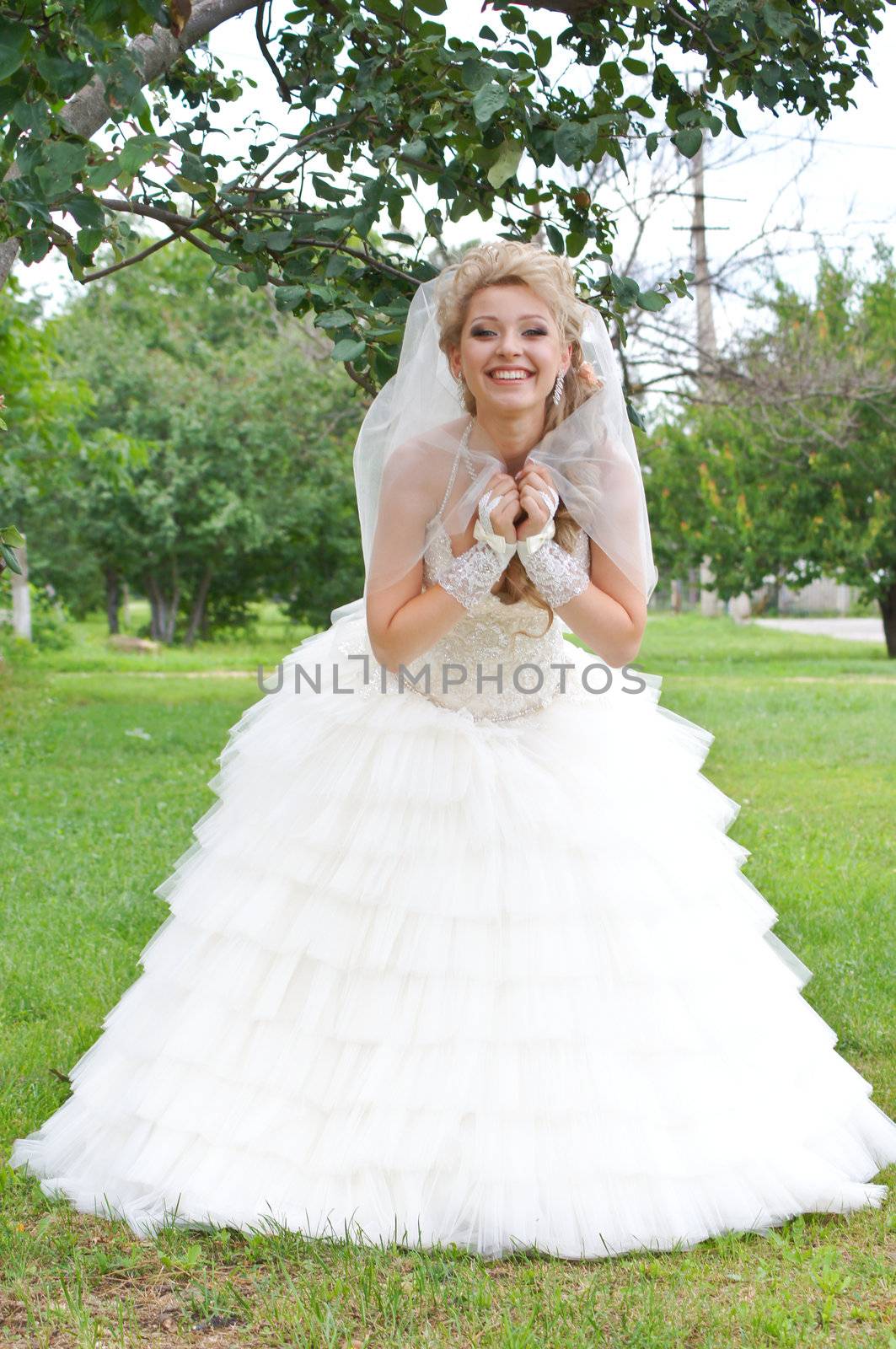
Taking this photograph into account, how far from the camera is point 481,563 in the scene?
9.95ft

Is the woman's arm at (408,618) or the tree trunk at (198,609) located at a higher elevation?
the woman's arm at (408,618)

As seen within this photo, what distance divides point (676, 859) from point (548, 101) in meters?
2.29

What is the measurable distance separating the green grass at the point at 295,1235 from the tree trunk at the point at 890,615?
9.20 m

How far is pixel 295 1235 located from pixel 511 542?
1.60m

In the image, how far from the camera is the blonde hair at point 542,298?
126 inches

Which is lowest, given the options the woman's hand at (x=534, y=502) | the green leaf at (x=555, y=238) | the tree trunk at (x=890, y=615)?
the tree trunk at (x=890, y=615)

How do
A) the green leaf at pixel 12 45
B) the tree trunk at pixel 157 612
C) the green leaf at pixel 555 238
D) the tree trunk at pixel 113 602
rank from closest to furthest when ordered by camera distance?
the green leaf at pixel 12 45 → the green leaf at pixel 555 238 → the tree trunk at pixel 157 612 → the tree trunk at pixel 113 602

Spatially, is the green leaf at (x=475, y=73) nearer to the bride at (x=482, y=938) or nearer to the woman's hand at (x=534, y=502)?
the bride at (x=482, y=938)

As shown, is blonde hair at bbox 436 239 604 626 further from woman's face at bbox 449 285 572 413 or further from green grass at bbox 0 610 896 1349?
green grass at bbox 0 610 896 1349

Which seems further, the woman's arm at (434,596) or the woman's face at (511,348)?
the woman's face at (511,348)

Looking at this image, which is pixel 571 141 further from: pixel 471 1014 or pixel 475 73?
pixel 471 1014

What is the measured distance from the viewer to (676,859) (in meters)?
3.18

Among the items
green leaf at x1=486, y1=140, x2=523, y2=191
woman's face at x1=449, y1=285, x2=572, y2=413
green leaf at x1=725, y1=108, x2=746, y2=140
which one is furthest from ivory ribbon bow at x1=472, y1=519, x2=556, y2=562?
green leaf at x1=725, y1=108, x2=746, y2=140

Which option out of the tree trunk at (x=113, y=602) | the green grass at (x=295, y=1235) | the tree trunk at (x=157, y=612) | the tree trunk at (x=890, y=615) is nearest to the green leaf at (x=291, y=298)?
the green grass at (x=295, y=1235)
